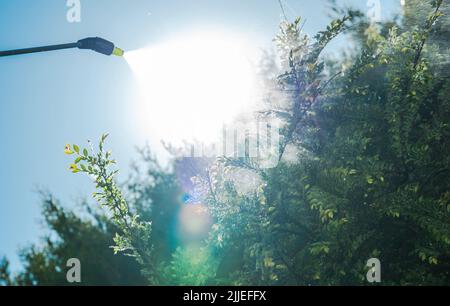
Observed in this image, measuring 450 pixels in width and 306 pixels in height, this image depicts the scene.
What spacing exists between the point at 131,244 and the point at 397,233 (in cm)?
232

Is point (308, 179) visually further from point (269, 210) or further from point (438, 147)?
point (438, 147)

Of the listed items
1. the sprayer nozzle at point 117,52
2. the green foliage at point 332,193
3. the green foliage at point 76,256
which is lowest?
the green foliage at point 76,256

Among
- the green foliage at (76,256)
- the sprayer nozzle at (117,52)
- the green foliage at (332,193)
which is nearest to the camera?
the green foliage at (332,193)

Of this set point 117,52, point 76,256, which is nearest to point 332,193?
point 117,52

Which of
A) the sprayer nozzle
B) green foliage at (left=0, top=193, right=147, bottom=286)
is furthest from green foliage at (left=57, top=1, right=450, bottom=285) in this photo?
green foliage at (left=0, top=193, right=147, bottom=286)

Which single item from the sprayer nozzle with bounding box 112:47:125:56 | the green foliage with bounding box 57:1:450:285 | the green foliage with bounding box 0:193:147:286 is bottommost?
the green foliage with bounding box 0:193:147:286

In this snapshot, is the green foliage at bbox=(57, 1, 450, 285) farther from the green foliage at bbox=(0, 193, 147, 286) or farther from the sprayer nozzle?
the green foliage at bbox=(0, 193, 147, 286)

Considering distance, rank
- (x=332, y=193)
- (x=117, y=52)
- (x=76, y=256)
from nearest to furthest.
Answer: (x=332, y=193) < (x=117, y=52) < (x=76, y=256)

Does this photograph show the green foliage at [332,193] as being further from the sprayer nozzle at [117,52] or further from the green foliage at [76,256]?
the green foliage at [76,256]

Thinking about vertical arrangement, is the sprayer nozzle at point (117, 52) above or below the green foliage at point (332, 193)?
above

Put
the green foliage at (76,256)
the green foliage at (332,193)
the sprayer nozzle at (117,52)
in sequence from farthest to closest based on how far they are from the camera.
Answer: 1. the green foliage at (76,256)
2. the sprayer nozzle at (117,52)
3. the green foliage at (332,193)

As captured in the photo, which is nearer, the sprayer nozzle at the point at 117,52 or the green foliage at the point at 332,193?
the green foliage at the point at 332,193

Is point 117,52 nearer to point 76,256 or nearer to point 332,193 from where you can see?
point 332,193

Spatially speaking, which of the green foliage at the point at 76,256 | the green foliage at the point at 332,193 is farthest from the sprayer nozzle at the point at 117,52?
the green foliage at the point at 76,256
